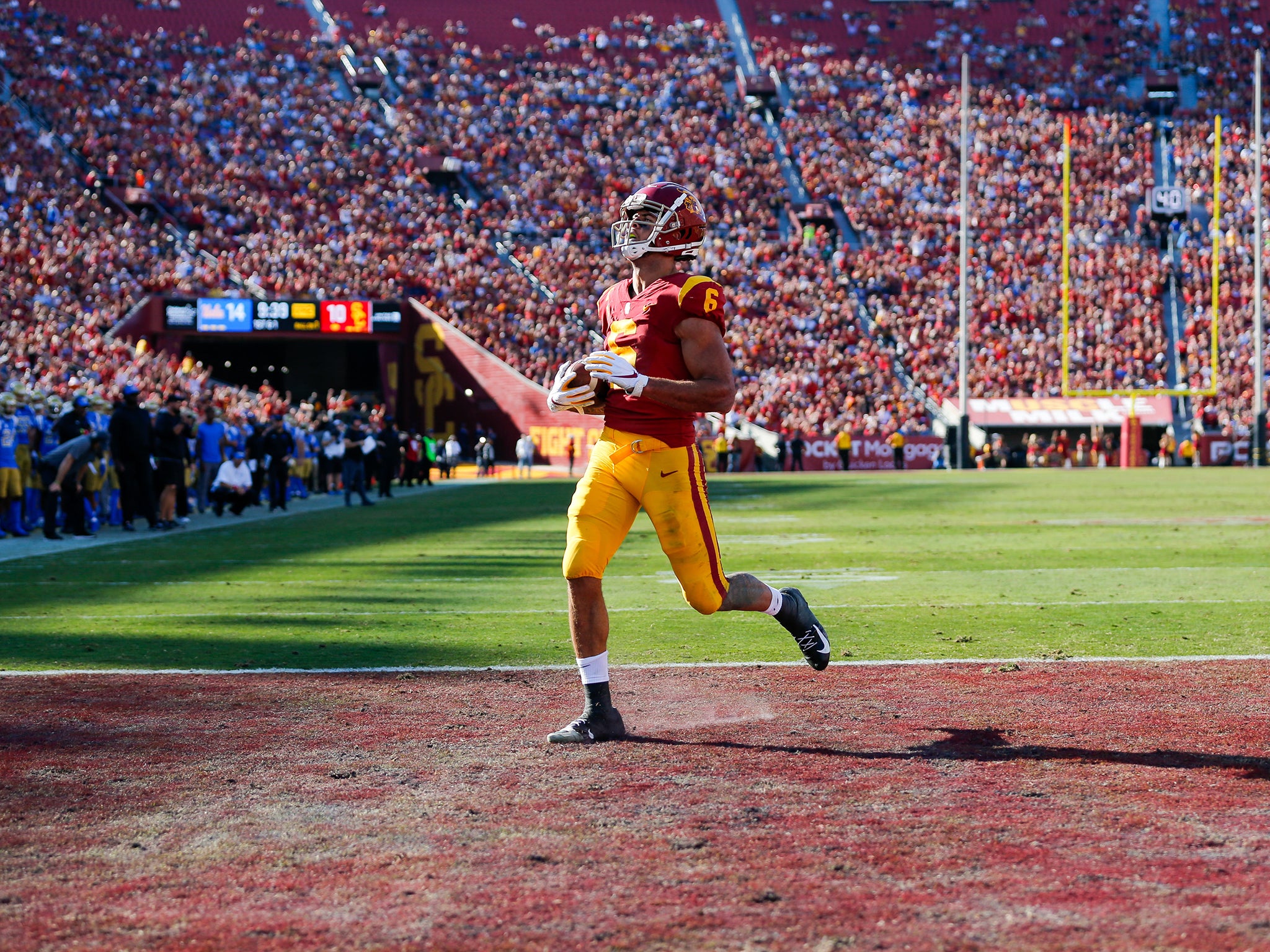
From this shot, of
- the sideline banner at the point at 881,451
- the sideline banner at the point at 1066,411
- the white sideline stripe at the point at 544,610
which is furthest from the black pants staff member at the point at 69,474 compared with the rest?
the sideline banner at the point at 1066,411

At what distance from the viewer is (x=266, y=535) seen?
18.2 meters

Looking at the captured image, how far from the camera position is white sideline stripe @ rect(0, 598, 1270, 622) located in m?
9.73

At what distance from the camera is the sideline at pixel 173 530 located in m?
15.8

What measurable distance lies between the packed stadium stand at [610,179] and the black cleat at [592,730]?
34.8m

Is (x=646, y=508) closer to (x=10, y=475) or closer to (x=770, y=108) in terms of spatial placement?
(x=10, y=475)

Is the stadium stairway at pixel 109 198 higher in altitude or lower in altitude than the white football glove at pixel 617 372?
higher

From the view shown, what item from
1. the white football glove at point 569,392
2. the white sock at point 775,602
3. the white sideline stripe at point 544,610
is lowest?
the white sideline stripe at point 544,610

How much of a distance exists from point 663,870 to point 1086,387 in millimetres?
42737

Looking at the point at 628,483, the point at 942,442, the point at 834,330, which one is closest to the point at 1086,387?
the point at 942,442

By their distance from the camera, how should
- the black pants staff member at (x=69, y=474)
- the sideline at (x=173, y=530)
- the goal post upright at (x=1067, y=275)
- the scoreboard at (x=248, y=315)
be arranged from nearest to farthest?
1. the sideline at (x=173, y=530)
2. the black pants staff member at (x=69, y=474)
3. the scoreboard at (x=248, y=315)
4. the goal post upright at (x=1067, y=275)

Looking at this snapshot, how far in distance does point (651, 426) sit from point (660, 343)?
0.33 meters

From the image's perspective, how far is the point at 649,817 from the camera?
14.4 feet

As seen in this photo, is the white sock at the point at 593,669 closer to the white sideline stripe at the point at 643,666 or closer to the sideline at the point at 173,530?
the white sideline stripe at the point at 643,666

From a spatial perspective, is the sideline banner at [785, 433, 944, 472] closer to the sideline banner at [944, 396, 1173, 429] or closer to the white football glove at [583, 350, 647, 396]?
the sideline banner at [944, 396, 1173, 429]
